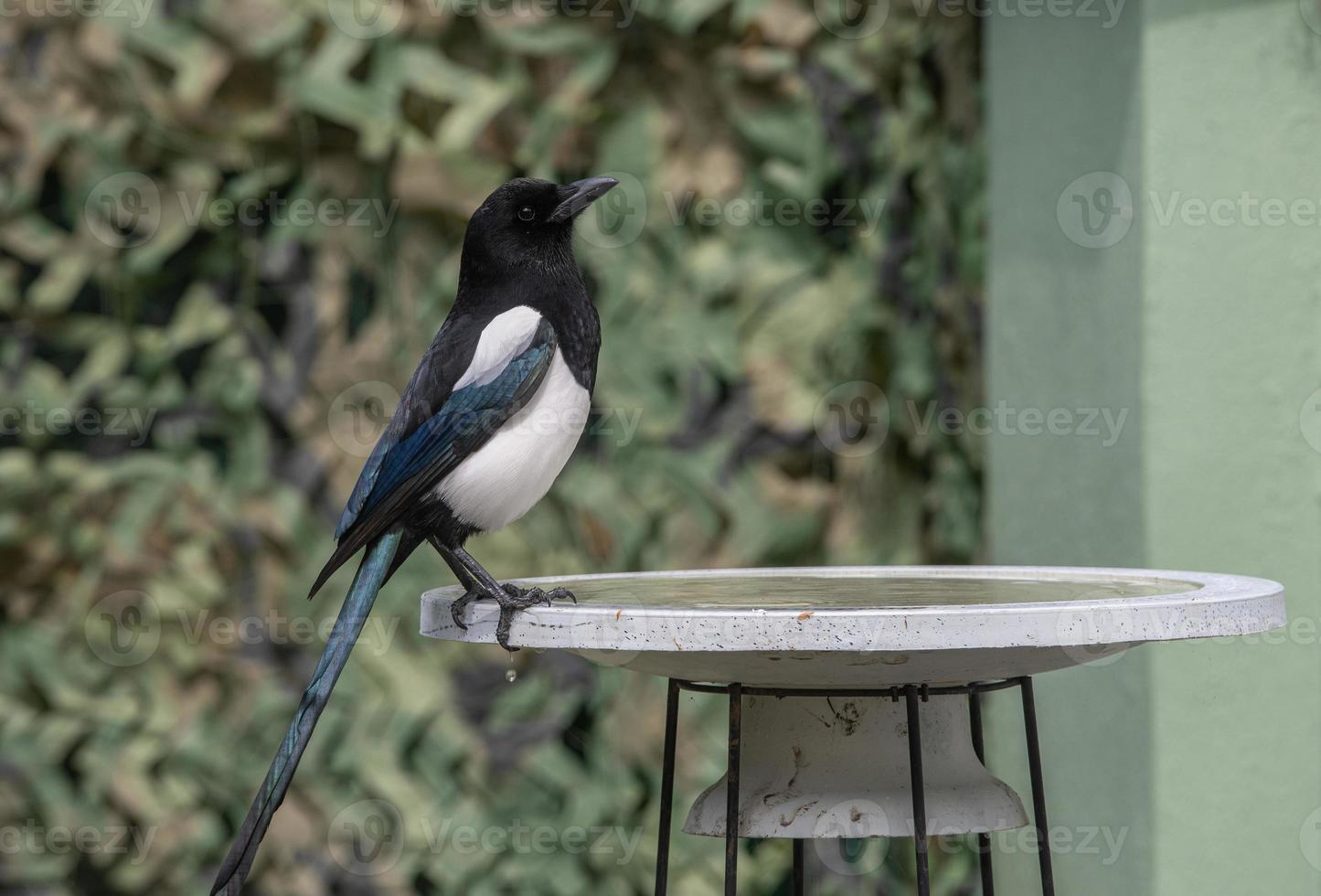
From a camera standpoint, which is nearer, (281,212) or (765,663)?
(765,663)

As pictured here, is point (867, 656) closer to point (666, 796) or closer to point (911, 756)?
point (911, 756)

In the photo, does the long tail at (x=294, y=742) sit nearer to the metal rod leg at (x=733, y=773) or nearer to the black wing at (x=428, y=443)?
the black wing at (x=428, y=443)

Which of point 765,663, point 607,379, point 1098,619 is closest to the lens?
point 1098,619

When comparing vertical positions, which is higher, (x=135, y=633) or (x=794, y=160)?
(x=794, y=160)

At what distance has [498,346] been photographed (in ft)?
7.04

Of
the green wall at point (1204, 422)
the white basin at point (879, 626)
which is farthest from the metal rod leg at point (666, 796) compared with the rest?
the green wall at point (1204, 422)

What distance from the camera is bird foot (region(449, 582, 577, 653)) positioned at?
172cm

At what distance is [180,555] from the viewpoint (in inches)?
122

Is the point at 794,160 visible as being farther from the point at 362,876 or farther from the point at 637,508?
the point at 362,876

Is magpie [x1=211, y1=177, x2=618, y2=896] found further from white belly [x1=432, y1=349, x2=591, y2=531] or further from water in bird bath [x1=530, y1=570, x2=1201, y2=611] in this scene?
water in bird bath [x1=530, y1=570, x2=1201, y2=611]

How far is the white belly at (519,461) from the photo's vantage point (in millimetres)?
2102

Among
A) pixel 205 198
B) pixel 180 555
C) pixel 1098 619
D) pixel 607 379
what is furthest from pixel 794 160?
pixel 1098 619

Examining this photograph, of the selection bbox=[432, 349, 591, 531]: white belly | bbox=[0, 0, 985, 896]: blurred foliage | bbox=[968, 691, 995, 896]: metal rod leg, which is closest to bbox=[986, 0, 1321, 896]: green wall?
bbox=[0, 0, 985, 896]: blurred foliage

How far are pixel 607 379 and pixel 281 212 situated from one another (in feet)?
2.58
